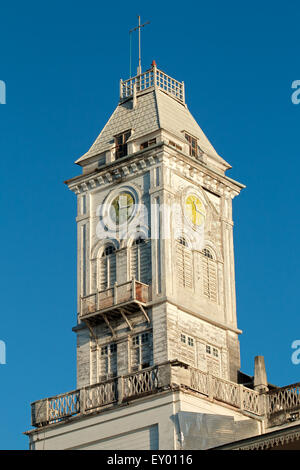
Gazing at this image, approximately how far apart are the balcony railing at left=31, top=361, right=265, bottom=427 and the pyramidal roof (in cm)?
1411

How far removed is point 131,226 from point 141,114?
6628mm

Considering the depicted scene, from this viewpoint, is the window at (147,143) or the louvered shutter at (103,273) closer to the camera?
the louvered shutter at (103,273)

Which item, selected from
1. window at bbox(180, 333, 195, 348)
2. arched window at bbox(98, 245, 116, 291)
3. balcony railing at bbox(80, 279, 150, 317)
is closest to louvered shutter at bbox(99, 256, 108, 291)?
arched window at bbox(98, 245, 116, 291)

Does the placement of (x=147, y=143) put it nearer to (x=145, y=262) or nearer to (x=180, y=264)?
(x=145, y=262)

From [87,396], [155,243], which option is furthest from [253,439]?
[155,243]

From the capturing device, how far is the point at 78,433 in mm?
59781

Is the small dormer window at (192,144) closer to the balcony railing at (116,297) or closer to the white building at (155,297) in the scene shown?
the white building at (155,297)

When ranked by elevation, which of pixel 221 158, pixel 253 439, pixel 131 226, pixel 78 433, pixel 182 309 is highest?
pixel 221 158

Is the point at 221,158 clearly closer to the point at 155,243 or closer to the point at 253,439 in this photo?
the point at 155,243

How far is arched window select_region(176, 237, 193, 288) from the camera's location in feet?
213

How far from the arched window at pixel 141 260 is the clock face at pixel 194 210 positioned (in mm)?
2814

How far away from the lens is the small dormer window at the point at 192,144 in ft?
227

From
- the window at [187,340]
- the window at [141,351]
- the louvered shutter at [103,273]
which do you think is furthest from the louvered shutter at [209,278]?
the louvered shutter at [103,273]

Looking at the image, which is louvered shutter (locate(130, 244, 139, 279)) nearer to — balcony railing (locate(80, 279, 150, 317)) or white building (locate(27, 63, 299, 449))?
white building (locate(27, 63, 299, 449))
